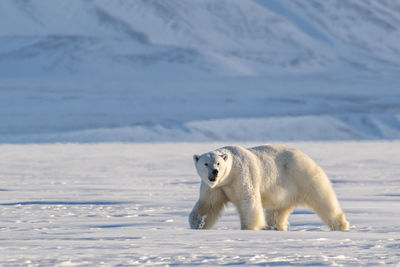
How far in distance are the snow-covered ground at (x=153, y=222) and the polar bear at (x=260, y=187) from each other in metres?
0.15

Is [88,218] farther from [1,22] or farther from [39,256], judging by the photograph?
[1,22]

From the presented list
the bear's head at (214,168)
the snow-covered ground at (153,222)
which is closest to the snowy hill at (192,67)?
the snow-covered ground at (153,222)

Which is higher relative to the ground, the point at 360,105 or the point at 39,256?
the point at 360,105

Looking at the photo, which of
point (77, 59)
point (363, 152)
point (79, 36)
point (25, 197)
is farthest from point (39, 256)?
point (79, 36)

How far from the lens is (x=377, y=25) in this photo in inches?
1918

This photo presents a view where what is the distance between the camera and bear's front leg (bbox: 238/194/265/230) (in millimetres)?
4312

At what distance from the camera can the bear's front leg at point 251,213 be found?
14.1 feet

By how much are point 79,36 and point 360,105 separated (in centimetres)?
1719

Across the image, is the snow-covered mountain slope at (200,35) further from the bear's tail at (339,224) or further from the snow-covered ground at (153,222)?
the bear's tail at (339,224)

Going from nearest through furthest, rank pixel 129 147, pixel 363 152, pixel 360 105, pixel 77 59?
pixel 363 152 < pixel 129 147 < pixel 360 105 < pixel 77 59

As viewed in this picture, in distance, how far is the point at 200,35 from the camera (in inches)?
1746

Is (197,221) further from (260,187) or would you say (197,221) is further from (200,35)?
(200,35)

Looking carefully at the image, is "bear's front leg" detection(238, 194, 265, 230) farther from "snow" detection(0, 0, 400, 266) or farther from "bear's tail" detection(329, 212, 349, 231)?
"bear's tail" detection(329, 212, 349, 231)

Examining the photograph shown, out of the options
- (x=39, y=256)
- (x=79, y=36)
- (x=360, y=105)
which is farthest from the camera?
(x=79, y=36)
